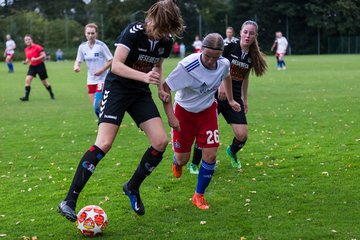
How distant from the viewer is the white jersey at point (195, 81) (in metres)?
6.24

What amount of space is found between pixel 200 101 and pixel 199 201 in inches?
43.9

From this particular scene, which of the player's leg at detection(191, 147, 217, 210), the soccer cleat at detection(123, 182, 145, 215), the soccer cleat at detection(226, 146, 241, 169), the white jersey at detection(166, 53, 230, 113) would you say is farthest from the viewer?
the soccer cleat at detection(226, 146, 241, 169)

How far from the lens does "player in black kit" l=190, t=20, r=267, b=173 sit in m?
7.86

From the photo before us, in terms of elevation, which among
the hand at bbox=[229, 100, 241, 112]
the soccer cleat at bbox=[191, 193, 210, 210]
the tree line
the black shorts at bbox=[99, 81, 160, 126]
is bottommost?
the tree line

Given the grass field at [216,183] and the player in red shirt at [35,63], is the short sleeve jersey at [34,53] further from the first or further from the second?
the grass field at [216,183]

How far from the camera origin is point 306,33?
64312 millimetres

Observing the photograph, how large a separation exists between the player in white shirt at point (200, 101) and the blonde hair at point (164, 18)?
0.51 metres

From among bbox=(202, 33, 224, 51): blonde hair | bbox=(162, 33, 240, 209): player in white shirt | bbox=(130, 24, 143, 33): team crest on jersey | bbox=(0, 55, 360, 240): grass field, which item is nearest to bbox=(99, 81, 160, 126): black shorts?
bbox=(162, 33, 240, 209): player in white shirt

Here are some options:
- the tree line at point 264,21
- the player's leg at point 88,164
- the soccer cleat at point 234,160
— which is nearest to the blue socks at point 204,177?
the player's leg at point 88,164

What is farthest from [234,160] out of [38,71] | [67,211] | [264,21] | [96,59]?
[264,21]

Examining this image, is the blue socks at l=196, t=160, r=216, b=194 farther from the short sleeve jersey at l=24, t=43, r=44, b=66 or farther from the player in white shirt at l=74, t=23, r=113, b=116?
the short sleeve jersey at l=24, t=43, r=44, b=66

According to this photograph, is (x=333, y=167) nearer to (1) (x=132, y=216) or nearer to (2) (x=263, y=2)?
(1) (x=132, y=216)

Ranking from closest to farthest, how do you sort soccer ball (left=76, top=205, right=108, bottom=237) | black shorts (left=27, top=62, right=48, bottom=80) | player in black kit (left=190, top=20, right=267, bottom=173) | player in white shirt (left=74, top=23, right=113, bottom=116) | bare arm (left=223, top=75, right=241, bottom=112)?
1. soccer ball (left=76, top=205, right=108, bottom=237)
2. bare arm (left=223, top=75, right=241, bottom=112)
3. player in black kit (left=190, top=20, right=267, bottom=173)
4. player in white shirt (left=74, top=23, right=113, bottom=116)
5. black shorts (left=27, top=62, right=48, bottom=80)

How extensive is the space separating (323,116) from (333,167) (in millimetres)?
5301
